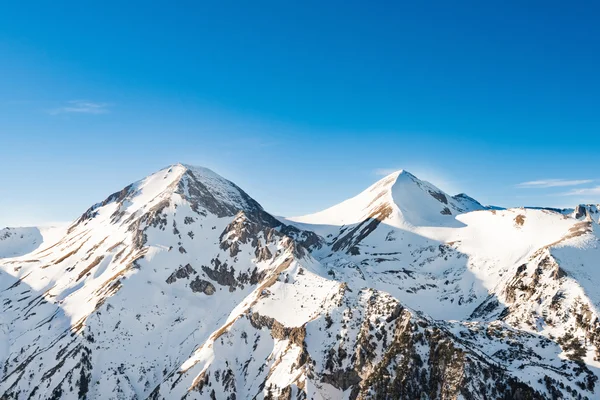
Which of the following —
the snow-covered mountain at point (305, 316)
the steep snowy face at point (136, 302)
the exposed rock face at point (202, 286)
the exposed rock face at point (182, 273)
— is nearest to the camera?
the snow-covered mountain at point (305, 316)

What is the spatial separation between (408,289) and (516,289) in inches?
1544

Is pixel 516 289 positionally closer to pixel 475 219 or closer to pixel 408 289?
pixel 408 289

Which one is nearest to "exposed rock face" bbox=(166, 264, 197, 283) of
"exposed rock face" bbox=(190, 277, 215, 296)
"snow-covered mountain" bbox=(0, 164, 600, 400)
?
"snow-covered mountain" bbox=(0, 164, 600, 400)

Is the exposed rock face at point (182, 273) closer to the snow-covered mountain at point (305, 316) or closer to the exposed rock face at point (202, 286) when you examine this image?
the snow-covered mountain at point (305, 316)

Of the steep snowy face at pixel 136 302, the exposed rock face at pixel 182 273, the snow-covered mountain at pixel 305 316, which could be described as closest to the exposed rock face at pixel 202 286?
the steep snowy face at pixel 136 302

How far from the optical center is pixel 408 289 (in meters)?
152

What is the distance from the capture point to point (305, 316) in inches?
4626

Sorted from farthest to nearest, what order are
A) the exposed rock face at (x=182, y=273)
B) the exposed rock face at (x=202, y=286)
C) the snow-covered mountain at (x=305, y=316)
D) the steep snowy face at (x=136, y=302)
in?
the exposed rock face at (x=182, y=273)
the exposed rock face at (x=202, y=286)
the steep snowy face at (x=136, y=302)
the snow-covered mountain at (x=305, y=316)

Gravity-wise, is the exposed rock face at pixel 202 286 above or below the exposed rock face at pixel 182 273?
below

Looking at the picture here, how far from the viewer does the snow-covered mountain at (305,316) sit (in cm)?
8981

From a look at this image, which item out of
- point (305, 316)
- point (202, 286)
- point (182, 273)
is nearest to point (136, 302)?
point (182, 273)

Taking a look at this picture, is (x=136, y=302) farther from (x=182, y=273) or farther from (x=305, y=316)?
(x=305, y=316)

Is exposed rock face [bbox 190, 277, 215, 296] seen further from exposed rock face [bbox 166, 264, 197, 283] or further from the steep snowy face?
exposed rock face [bbox 166, 264, 197, 283]

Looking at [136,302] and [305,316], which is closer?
[305,316]
